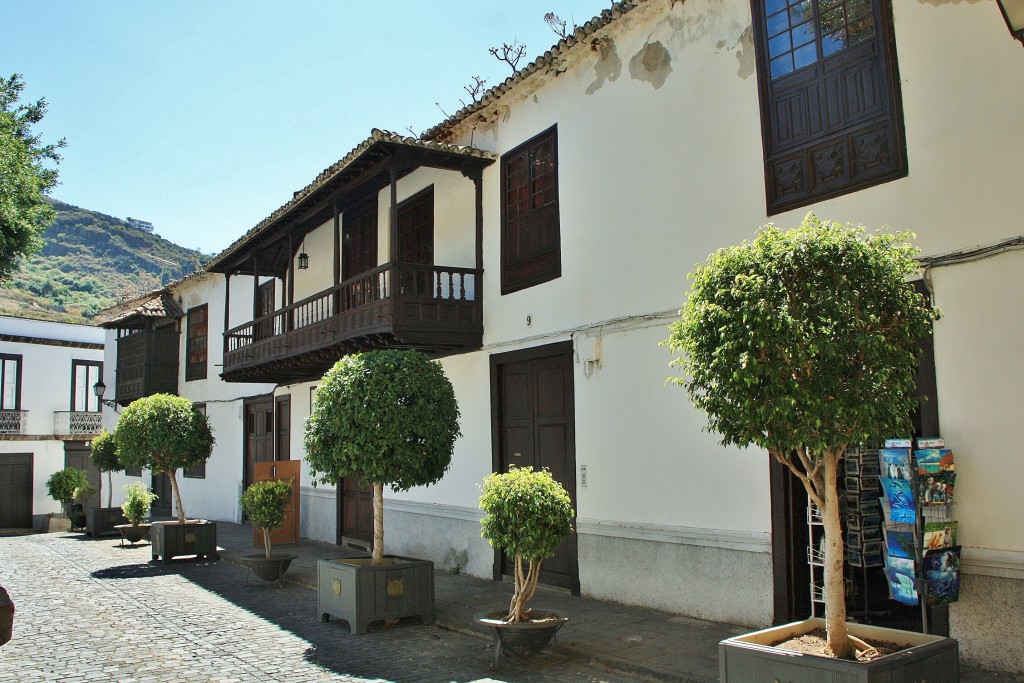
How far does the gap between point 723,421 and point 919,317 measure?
122cm

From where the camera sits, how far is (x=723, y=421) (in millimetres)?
4656

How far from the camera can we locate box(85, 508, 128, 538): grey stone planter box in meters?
18.6

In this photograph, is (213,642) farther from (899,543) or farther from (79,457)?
(79,457)

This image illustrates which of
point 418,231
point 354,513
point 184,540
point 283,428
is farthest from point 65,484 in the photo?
point 418,231

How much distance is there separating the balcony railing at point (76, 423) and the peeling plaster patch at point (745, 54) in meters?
25.3

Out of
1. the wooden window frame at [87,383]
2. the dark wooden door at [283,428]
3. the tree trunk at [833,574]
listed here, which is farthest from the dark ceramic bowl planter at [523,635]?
the wooden window frame at [87,383]

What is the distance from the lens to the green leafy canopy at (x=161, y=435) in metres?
13.9

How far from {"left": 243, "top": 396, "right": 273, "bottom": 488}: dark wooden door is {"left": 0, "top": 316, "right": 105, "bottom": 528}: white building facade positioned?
34.7 feet

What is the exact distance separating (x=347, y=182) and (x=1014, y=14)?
9159 mm

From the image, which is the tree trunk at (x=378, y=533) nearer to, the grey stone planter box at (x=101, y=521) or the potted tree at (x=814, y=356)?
the potted tree at (x=814, y=356)

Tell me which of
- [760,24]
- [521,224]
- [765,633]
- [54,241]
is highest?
[54,241]

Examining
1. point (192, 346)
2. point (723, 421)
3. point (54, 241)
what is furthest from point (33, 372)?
point (54, 241)

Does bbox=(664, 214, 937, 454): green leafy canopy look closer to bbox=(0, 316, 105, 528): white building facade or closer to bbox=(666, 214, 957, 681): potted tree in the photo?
bbox=(666, 214, 957, 681): potted tree

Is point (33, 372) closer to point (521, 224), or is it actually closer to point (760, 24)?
point (521, 224)
